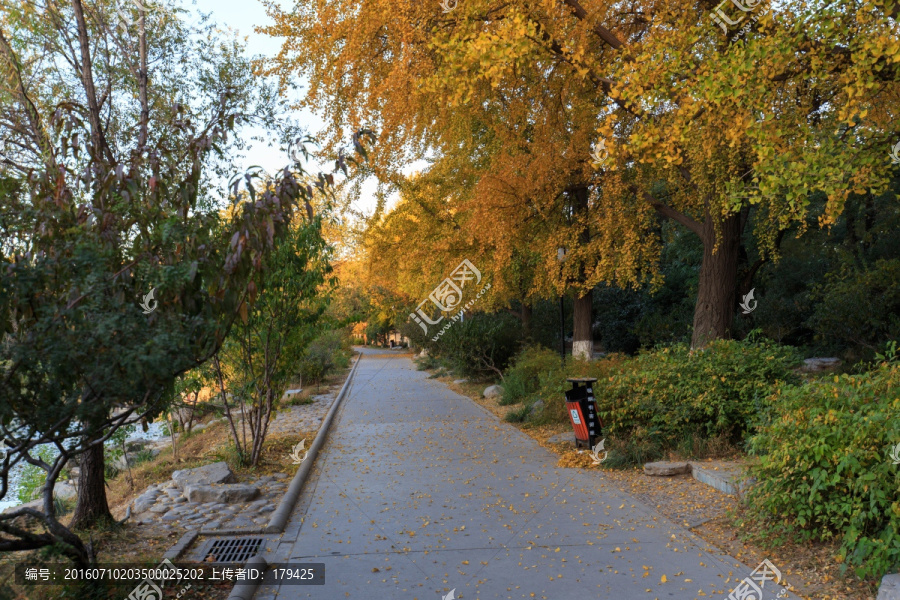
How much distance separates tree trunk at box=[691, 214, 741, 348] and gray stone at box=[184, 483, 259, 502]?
7564mm

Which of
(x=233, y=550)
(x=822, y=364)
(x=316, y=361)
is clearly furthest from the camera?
(x=316, y=361)

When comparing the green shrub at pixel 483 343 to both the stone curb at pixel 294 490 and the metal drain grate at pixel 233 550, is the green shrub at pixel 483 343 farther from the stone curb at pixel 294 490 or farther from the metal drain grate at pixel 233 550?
the metal drain grate at pixel 233 550

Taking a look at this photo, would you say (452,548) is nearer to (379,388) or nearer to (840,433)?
(840,433)

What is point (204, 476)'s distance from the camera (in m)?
8.23

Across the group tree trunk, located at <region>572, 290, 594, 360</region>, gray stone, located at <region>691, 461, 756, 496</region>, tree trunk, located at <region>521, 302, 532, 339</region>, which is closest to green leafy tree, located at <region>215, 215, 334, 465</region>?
gray stone, located at <region>691, 461, 756, 496</region>

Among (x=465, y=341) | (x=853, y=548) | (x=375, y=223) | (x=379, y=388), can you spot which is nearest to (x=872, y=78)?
(x=853, y=548)

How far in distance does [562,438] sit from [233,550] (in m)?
6.04

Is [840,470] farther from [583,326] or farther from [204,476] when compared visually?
[583,326]

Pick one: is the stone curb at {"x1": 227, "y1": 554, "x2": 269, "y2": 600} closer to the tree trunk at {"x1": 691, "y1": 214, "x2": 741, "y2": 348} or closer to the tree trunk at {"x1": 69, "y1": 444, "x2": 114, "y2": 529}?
the tree trunk at {"x1": 69, "y1": 444, "x2": 114, "y2": 529}

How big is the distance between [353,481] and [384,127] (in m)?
5.47

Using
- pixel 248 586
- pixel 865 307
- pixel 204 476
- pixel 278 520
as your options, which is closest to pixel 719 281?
pixel 865 307

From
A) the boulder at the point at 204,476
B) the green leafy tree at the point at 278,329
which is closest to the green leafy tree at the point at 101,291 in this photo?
the boulder at the point at 204,476

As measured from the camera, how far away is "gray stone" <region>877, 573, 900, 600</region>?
13.3 ft

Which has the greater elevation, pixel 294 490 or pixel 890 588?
pixel 890 588
